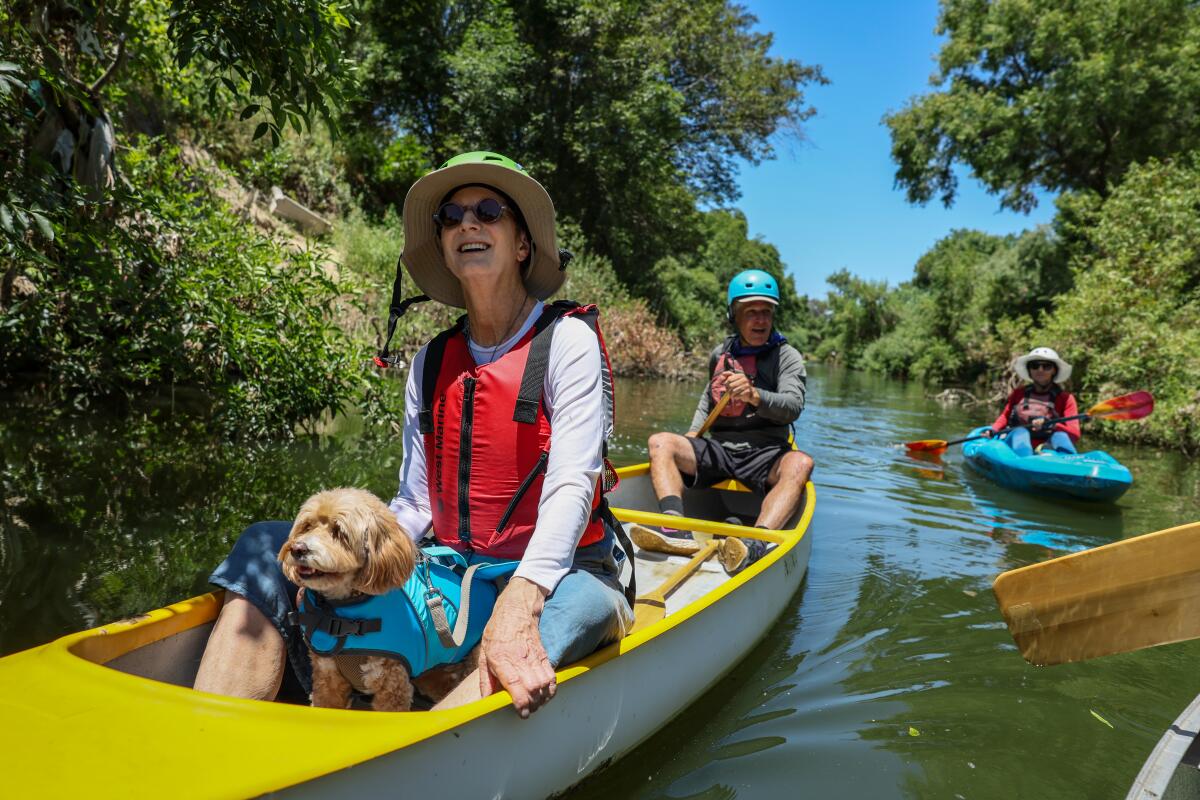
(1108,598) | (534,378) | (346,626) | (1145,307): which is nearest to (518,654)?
(346,626)

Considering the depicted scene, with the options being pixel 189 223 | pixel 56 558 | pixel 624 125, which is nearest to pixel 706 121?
pixel 624 125

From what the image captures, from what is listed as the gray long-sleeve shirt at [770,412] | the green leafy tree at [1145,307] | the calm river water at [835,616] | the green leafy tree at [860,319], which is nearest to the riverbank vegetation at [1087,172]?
the green leafy tree at [1145,307]

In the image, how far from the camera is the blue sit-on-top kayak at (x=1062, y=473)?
276 inches

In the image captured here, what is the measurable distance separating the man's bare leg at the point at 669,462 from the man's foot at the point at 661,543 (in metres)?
0.58

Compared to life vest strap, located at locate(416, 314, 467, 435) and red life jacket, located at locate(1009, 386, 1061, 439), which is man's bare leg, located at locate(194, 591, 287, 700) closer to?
life vest strap, located at locate(416, 314, 467, 435)

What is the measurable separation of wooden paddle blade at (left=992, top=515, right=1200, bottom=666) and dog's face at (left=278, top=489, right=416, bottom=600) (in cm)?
204

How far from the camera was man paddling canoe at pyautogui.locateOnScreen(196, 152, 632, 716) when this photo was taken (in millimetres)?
2025

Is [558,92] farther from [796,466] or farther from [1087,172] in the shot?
[796,466]

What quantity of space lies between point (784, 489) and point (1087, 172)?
22.5 m

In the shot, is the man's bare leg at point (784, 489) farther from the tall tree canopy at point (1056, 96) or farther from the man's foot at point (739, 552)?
the tall tree canopy at point (1056, 96)

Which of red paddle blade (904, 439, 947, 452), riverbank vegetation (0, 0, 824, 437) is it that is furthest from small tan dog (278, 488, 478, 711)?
red paddle blade (904, 439, 947, 452)

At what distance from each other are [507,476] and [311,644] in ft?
2.42

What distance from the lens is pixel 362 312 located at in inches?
447

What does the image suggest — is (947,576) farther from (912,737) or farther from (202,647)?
(202,647)
